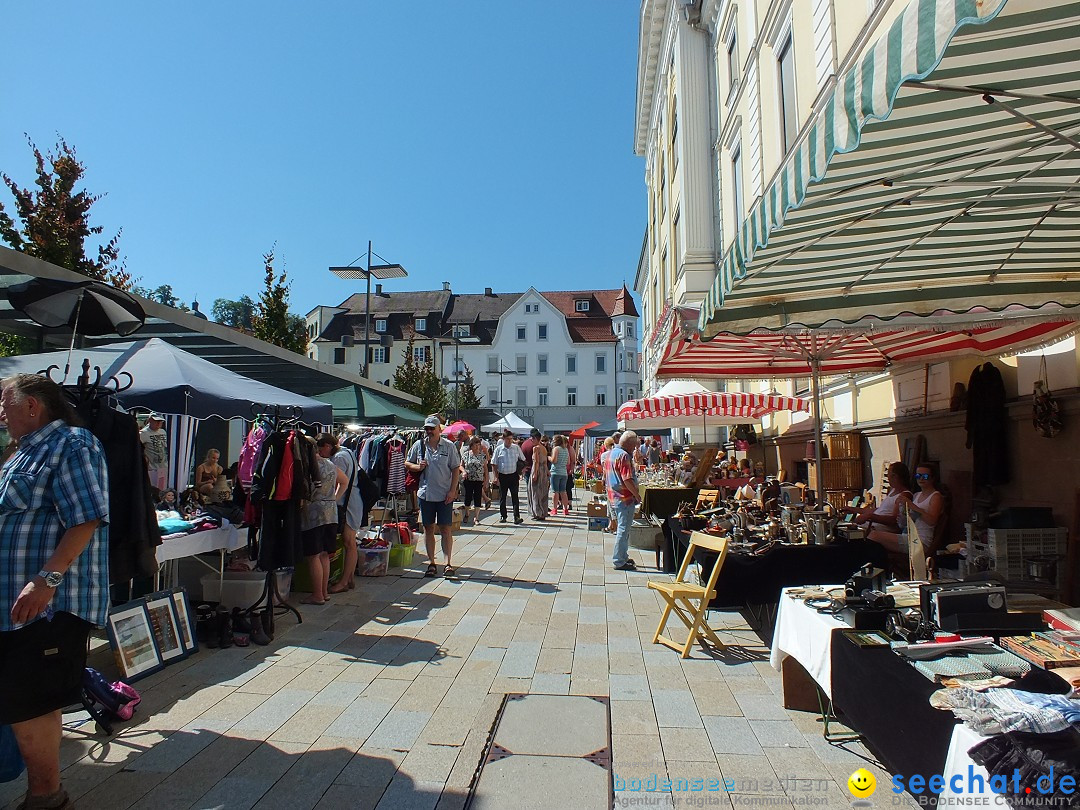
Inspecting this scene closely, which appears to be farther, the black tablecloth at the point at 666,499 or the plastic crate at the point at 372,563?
the black tablecloth at the point at 666,499

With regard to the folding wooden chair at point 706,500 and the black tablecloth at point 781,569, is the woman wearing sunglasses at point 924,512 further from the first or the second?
the folding wooden chair at point 706,500

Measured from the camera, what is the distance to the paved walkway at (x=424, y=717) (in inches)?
127

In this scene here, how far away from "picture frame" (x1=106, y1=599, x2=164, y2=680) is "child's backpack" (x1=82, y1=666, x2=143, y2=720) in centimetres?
41

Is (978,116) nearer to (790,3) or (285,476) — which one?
(285,476)

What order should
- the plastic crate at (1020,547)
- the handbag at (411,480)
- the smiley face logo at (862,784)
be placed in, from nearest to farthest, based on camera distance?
1. the smiley face logo at (862,784)
2. the plastic crate at (1020,547)
3. the handbag at (411,480)

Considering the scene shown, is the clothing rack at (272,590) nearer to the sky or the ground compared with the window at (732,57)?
nearer to the ground

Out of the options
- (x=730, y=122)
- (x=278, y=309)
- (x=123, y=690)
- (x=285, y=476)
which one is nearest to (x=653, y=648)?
(x=285, y=476)

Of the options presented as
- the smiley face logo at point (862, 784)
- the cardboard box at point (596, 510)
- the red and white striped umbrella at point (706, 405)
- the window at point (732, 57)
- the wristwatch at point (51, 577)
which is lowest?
the smiley face logo at point (862, 784)

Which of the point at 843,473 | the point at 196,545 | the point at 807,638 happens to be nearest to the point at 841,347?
the point at 843,473

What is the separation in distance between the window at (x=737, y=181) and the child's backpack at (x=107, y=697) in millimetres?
14404

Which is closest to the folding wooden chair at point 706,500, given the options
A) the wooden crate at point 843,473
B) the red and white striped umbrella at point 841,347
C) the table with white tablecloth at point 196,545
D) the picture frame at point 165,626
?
the wooden crate at point 843,473

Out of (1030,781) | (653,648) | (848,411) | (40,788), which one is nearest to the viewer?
(1030,781)

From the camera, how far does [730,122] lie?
15.8 metres

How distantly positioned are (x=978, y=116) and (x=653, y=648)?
427 centimetres
